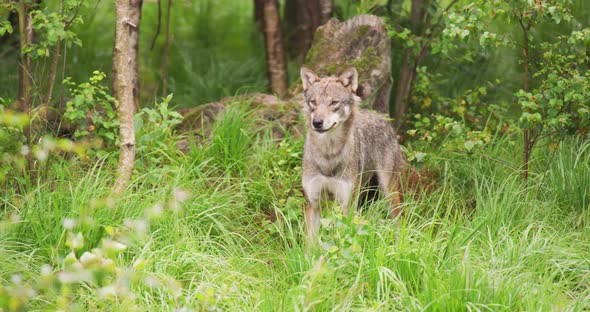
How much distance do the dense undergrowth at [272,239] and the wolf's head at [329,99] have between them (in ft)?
2.28

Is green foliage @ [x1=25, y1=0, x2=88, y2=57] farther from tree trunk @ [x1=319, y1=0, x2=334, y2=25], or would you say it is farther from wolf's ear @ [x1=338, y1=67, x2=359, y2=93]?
tree trunk @ [x1=319, y1=0, x2=334, y2=25]

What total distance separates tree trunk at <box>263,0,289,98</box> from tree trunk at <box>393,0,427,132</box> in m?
1.29

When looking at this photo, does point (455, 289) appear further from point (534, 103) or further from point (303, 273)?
point (534, 103)

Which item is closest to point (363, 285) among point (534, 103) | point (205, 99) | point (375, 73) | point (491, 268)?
point (491, 268)

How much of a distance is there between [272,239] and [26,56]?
274 cm

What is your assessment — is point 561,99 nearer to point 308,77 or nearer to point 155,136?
point 308,77

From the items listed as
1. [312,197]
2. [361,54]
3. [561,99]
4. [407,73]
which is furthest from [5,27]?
[407,73]

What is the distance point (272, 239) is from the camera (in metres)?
6.35

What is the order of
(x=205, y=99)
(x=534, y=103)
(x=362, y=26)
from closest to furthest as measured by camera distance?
(x=534, y=103) → (x=362, y=26) → (x=205, y=99)

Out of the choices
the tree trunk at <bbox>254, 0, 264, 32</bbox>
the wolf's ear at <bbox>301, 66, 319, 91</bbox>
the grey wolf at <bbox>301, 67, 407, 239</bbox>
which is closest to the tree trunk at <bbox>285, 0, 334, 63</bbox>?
the tree trunk at <bbox>254, 0, 264, 32</bbox>

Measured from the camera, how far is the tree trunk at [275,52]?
9406 millimetres

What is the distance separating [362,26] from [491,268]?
3.96 m

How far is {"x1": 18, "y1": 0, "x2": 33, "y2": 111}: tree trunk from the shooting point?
6771 mm

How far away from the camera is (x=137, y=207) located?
6051 mm
